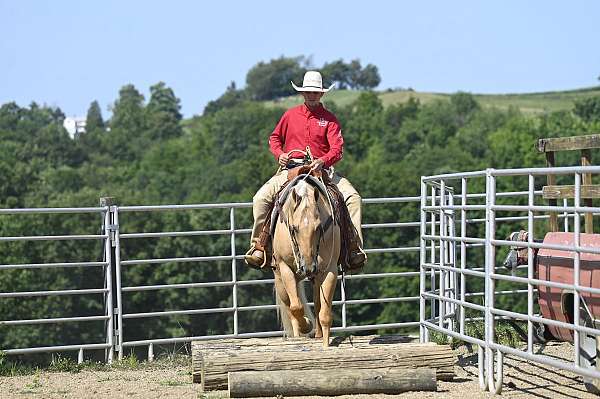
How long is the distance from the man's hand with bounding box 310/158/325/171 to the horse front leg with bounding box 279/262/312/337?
91cm

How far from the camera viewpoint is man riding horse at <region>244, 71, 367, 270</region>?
1032cm

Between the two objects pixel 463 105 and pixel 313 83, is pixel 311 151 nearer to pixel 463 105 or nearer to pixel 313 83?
pixel 313 83

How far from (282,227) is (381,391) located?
187 cm

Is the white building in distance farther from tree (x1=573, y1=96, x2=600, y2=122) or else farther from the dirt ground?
the dirt ground

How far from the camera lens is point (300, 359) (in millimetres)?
8883

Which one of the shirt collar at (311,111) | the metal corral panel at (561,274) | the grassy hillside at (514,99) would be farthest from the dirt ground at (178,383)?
the grassy hillside at (514,99)

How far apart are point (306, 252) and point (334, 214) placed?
0.65 m

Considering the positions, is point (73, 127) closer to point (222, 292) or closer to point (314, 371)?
point (222, 292)

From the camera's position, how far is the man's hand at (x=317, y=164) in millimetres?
9953

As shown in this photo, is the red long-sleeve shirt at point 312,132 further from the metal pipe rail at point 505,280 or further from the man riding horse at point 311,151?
the metal pipe rail at point 505,280

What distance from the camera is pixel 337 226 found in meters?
9.93

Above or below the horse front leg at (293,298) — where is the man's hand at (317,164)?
above

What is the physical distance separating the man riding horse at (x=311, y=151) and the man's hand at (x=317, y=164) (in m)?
0.17

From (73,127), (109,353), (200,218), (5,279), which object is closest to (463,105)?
(73,127)
